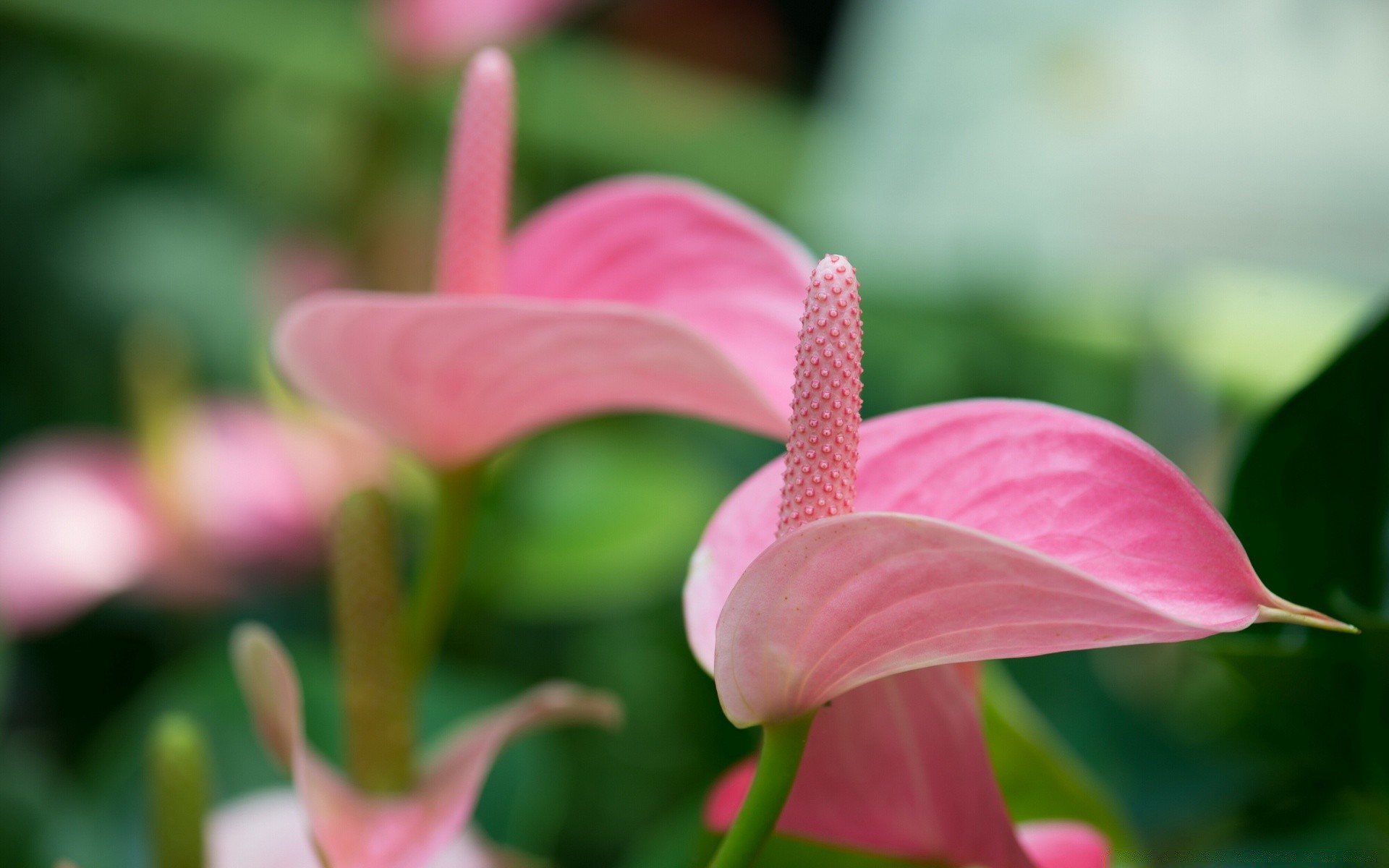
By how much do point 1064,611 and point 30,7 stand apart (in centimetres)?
103

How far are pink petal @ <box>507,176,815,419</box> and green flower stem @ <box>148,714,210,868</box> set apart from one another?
0.44 feet

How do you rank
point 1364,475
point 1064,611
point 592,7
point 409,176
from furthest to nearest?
point 592,7
point 409,176
point 1364,475
point 1064,611

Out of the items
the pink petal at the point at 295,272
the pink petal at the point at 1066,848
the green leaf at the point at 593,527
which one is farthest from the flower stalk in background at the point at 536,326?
the pink petal at the point at 295,272

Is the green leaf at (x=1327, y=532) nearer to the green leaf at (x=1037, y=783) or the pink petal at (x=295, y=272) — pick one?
the green leaf at (x=1037, y=783)

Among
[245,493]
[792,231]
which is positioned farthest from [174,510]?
[792,231]

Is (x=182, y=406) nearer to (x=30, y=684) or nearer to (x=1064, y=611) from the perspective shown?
(x=30, y=684)

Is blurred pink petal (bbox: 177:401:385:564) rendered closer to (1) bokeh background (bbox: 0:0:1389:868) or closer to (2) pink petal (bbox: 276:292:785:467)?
(1) bokeh background (bbox: 0:0:1389:868)

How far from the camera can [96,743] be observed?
0.53 m

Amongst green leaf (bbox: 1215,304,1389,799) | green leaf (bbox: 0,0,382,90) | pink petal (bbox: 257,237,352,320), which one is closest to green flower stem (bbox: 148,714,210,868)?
green leaf (bbox: 1215,304,1389,799)

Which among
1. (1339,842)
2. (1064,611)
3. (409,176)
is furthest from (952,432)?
(409,176)

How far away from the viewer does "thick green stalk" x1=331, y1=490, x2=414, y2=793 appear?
0.29 m

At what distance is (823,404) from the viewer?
0.64 ft

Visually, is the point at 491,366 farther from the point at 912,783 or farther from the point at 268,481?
the point at 268,481

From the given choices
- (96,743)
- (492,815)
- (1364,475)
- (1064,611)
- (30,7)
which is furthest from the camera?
(30,7)
